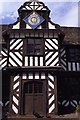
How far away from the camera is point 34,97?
16.2m

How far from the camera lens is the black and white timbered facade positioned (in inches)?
632

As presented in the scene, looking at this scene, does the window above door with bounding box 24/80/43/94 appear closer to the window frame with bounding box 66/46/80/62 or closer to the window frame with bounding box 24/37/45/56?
the window frame with bounding box 24/37/45/56

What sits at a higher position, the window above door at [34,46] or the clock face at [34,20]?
the clock face at [34,20]

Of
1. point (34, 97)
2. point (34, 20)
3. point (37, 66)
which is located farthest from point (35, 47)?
point (34, 97)

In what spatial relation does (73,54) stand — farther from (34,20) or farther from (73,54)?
(34,20)

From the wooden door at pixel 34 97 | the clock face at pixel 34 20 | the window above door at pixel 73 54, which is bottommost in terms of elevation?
the wooden door at pixel 34 97

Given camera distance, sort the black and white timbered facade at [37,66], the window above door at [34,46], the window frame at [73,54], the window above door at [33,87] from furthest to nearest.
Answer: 1. the window frame at [73,54]
2. the window above door at [34,46]
3. the window above door at [33,87]
4. the black and white timbered facade at [37,66]

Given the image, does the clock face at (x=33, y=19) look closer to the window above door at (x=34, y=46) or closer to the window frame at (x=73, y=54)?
the window above door at (x=34, y=46)

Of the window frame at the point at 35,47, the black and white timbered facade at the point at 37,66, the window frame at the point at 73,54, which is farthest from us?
the window frame at the point at 73,54

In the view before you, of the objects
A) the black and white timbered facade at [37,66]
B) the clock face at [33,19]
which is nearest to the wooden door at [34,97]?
the black and white timbered facade at [37,66]

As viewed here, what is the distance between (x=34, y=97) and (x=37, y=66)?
2051 millimetres

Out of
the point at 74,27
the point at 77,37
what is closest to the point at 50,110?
the point at 77,37

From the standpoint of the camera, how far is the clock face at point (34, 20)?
58.6 feet

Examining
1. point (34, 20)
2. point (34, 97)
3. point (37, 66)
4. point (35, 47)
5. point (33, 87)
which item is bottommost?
point (34, 97)
